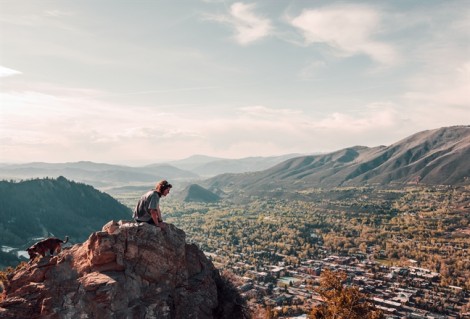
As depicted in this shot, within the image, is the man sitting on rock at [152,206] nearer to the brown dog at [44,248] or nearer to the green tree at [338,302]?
the brown dog at [44,248]

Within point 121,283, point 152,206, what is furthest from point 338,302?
point 121,283

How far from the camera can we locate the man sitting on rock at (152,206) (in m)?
23.1

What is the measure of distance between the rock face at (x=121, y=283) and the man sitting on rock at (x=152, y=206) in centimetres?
76

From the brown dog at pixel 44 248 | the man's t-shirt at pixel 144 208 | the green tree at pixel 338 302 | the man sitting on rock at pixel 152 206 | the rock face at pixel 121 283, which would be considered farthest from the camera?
the green tree at pixel 338 302

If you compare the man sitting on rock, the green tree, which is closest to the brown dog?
the man sitting on rock

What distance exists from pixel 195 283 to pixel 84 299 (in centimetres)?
690

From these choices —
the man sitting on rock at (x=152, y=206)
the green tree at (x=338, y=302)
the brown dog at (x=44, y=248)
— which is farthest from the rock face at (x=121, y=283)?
the green tree at (x=338, y=302)

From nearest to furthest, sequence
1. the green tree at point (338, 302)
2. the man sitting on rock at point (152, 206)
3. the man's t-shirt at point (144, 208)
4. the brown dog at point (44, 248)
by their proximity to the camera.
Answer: the man sitting on rock at point (152, 206), the man's t-shirt at point (144, 208), the brown dog at point (44, 248), the green tree at point (338, 302)

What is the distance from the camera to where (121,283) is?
20.9m

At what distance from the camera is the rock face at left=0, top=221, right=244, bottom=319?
797 inches

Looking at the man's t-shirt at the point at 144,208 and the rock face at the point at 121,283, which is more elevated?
the man's t-shirt at the point at 144,208

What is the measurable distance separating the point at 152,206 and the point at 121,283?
5035 mm

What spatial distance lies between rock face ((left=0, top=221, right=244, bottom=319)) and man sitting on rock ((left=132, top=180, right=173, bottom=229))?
2.49ft

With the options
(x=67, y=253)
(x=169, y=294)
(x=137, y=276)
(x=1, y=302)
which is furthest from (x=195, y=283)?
(x=1, y=302)
